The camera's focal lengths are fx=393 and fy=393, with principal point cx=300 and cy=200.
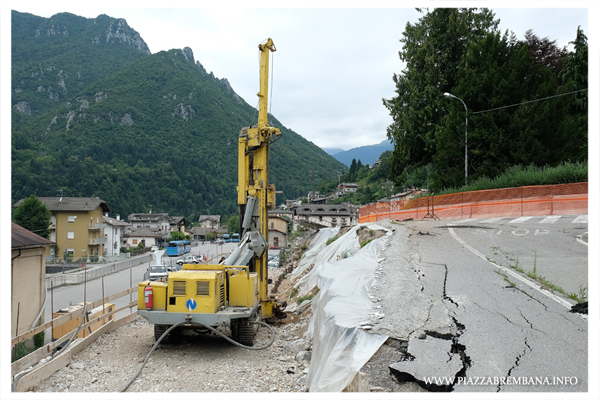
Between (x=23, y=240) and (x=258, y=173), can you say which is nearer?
(x=258, y=173)

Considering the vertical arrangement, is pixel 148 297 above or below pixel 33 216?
below

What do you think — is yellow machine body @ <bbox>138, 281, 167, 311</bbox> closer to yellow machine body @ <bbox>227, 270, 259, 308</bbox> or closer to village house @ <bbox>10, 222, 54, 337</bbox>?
yellow machine body @ <bbox>227, 270, 259, 308</bbox>

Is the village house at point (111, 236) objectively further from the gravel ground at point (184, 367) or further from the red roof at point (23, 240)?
the gravel ground at point (184, 367)

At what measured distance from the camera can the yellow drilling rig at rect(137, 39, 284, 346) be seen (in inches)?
332

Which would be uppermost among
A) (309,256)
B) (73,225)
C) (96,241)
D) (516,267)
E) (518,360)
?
(516,267)

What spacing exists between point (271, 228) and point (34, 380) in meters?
66.5

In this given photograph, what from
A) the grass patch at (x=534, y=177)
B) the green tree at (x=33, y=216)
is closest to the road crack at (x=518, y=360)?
the grass patch at (x=534, y=177)

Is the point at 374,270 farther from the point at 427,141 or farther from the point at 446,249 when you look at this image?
the point at 427,141

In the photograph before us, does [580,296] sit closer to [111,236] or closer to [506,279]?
[506,279]

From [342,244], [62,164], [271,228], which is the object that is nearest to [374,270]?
[342,244]

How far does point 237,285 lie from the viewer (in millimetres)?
9438

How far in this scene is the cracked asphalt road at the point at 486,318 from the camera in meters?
4.66

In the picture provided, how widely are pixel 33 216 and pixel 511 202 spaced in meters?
51.2

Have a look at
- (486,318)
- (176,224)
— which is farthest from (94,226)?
(486,318)
